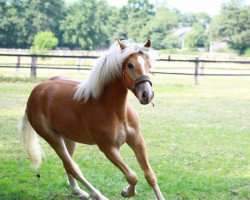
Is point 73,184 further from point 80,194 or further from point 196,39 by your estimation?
point 196,39

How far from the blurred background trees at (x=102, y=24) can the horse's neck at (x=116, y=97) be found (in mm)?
62488

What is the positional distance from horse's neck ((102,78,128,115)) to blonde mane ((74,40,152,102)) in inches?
2.3

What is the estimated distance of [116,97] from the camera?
4098 millimetres

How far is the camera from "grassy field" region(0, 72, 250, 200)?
5121 millimetres

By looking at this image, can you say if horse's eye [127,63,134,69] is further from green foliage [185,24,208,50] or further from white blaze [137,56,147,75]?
green foliage [185,24,208,50]

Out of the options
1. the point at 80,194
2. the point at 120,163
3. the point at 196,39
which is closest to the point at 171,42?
the point at 196,39

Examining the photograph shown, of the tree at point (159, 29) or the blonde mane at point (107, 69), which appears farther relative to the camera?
the tree at point (159, 29)

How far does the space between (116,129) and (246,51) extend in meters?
62.8

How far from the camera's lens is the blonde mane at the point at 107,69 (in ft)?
12.9

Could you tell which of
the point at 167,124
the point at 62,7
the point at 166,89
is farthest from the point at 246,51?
the point at 167,124

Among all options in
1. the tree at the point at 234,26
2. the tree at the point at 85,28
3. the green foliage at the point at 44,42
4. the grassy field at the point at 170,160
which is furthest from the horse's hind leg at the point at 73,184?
the tree at the point at 85,28

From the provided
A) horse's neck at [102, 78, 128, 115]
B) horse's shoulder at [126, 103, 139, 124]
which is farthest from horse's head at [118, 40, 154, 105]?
horse's shoulder at [126, 103, 139, 124]

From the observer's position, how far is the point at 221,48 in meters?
70.9

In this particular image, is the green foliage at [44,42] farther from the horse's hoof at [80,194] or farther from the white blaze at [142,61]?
the white blaze at [142,61]
